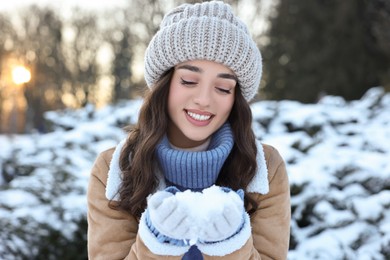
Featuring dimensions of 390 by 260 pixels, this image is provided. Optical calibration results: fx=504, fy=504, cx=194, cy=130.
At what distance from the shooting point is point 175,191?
62.7 inches

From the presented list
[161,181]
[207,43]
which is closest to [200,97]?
[207,43]

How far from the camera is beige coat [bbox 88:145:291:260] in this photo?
1846 millimetres

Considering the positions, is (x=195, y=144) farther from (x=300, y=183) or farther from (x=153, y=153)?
(x=300, y=183)

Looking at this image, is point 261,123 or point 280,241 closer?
point 280,241

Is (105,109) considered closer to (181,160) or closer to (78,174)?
(78,174)

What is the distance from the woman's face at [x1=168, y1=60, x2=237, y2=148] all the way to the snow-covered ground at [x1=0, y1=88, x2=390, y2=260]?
1640 mm

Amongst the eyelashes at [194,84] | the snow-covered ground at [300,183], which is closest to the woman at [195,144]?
the eyelashes at [194,84]

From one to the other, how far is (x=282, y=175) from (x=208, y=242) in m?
0.61

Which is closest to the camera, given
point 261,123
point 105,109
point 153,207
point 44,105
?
point 153,207

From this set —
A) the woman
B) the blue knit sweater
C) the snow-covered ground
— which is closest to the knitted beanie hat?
the woman

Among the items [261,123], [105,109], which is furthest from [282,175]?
[105,109]

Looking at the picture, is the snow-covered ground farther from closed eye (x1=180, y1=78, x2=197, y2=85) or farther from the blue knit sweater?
closed eye (x1=180, y1=78, x2=197, y2=85)

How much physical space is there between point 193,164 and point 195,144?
243 mm

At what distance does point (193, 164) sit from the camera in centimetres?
184
